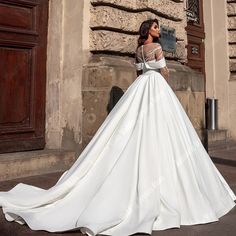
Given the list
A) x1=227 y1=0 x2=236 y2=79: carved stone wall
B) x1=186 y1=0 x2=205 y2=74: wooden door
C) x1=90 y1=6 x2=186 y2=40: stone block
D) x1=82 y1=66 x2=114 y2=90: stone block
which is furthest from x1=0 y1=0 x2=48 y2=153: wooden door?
x1=227 y1=0 x2=236 y2=79: carved stone wall

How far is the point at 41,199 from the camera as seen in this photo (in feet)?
11.4

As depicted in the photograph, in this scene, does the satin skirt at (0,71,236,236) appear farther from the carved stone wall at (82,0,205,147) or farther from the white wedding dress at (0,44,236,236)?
the carved stone wall at (82,0,205,147)

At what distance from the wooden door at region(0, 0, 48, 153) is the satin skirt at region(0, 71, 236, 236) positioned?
1.79 m

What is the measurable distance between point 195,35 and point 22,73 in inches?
217

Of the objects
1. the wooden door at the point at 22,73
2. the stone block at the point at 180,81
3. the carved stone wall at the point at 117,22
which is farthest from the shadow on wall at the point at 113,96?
the stone block at the point at 180,81

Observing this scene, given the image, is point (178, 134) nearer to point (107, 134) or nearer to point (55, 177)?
point (107, 134)

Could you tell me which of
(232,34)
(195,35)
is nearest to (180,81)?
(195,35)

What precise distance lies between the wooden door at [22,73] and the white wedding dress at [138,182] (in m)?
1.79

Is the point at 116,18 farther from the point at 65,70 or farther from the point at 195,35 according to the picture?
the point at 195,35

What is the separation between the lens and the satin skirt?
3.10 metres

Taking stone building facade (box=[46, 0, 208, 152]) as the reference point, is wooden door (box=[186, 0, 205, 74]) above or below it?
above

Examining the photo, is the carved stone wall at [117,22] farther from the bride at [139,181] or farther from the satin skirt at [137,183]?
the satin skirt at [137,183]

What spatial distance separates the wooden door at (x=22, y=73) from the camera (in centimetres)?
546

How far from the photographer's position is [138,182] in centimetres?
330
